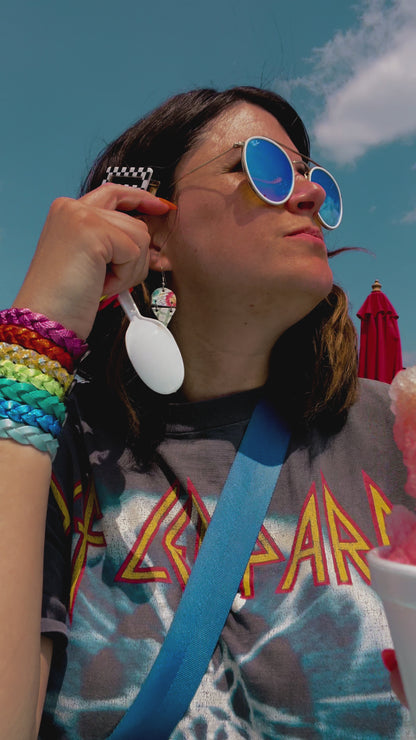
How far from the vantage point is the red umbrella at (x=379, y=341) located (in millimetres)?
4773

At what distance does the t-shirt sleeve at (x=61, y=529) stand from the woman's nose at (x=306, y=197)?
959 mm

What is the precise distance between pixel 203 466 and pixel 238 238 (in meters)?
0.68

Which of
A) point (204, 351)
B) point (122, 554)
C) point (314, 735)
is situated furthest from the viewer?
point (204, 351)

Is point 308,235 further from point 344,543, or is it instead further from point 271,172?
point 344,543

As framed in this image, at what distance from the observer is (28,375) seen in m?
1.21

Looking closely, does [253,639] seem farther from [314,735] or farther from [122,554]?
[122,554]

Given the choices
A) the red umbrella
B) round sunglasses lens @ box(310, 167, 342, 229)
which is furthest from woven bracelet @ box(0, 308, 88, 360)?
the red umbrella

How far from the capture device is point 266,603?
4.63 ft

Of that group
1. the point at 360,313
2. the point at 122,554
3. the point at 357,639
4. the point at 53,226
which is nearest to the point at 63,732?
the point at 122,554

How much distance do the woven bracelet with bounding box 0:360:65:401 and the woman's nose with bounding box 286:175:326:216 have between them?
0.94m

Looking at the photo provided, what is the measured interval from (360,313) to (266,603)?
426cm

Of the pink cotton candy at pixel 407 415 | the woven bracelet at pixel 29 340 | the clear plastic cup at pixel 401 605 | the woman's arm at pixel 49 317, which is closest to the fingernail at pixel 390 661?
the clear plastic cup at pixel 401 605

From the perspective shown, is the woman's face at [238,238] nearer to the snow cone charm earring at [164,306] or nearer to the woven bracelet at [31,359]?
the snow cone charm earring at [164,306]

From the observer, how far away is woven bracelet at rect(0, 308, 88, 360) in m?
1.27
